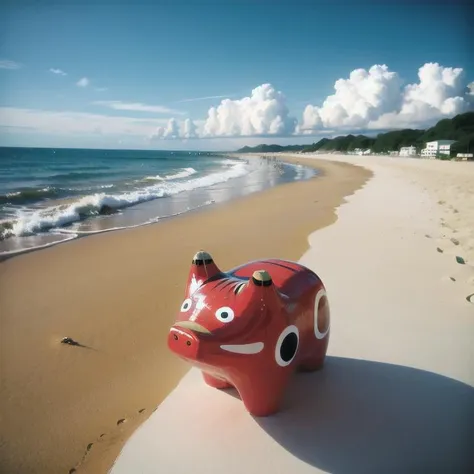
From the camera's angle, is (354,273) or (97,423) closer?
(97,423)

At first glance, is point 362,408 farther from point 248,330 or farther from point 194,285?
point 194,285

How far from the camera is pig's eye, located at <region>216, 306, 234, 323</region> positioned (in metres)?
2.40

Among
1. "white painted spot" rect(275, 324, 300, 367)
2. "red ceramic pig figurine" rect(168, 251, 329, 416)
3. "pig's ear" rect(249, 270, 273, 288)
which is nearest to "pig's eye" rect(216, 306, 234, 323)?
"red ceramic pig figurine" rect(168, 251, 329, 416)

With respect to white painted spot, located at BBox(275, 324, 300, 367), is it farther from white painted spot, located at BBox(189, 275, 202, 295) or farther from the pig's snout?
white painted spot, located at BBox(189, 275, 202, 295)

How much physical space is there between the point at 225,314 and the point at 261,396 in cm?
70

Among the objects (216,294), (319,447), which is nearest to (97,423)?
(216,294)

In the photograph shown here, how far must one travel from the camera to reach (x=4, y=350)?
152 inches

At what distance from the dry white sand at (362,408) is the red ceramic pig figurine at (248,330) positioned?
0.30 m

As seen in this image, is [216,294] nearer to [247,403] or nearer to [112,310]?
[247,403]

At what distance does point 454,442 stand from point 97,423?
2.70 m

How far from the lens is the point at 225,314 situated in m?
2.42

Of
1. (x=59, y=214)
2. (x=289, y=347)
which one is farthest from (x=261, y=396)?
(x=59, y=214)

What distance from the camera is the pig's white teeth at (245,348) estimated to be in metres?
2.36

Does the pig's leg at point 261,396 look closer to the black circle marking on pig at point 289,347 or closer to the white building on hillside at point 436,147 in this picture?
the black circle marking on pig at point 289,347
